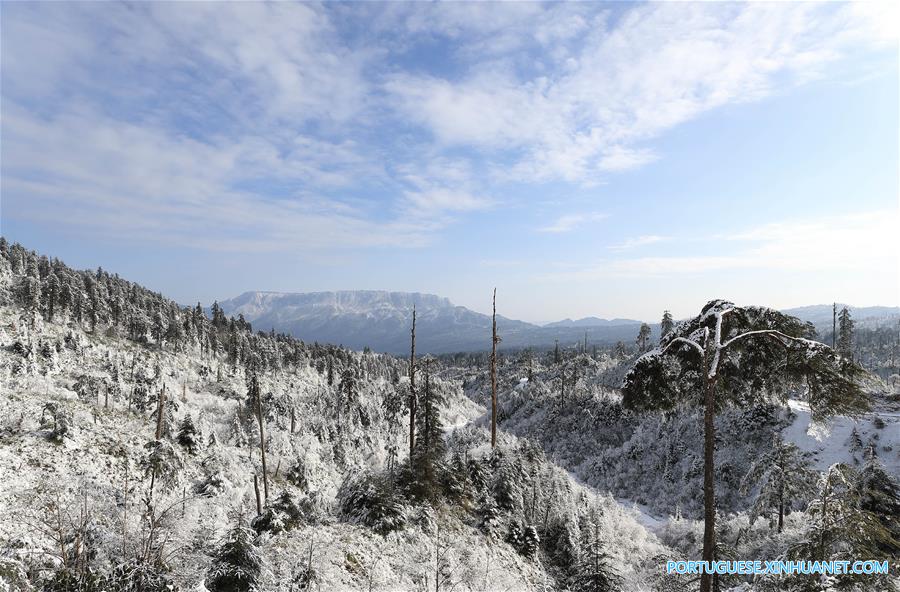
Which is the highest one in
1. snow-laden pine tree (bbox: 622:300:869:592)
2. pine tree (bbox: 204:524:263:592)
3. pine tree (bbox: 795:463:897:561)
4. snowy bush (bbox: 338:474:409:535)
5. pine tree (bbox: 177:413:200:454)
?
snow-laden pine tree (bbox: 622:300:869:592)

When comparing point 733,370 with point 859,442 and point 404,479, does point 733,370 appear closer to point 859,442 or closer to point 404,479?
point 404,479

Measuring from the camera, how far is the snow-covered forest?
852cm

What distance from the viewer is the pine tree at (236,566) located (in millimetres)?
9438

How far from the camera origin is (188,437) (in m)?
41.5

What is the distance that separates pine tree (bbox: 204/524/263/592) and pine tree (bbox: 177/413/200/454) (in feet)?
122

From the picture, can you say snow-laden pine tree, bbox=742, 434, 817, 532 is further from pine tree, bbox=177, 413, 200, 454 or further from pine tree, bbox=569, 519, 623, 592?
pine tree, bbox=177, 413, 200, 454

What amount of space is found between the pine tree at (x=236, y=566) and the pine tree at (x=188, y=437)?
3709 cm

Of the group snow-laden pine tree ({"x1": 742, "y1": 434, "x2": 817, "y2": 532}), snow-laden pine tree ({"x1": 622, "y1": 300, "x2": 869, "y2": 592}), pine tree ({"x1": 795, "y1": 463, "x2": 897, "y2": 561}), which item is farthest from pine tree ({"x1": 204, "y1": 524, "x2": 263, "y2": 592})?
snow-laden pine tree ({"x1": 742, "y1": 434, "x2": 817, "y2": 532})

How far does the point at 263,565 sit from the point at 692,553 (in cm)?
2438

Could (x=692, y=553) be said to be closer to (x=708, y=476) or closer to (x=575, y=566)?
(x=575, y=566)

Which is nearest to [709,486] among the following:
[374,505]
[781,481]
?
[374,505]

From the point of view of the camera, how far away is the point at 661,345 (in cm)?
910

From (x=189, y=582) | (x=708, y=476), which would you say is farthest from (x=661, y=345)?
(x=189, y=582)

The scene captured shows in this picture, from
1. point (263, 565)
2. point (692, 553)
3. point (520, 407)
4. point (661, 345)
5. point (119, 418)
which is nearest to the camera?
point (661, 345)
